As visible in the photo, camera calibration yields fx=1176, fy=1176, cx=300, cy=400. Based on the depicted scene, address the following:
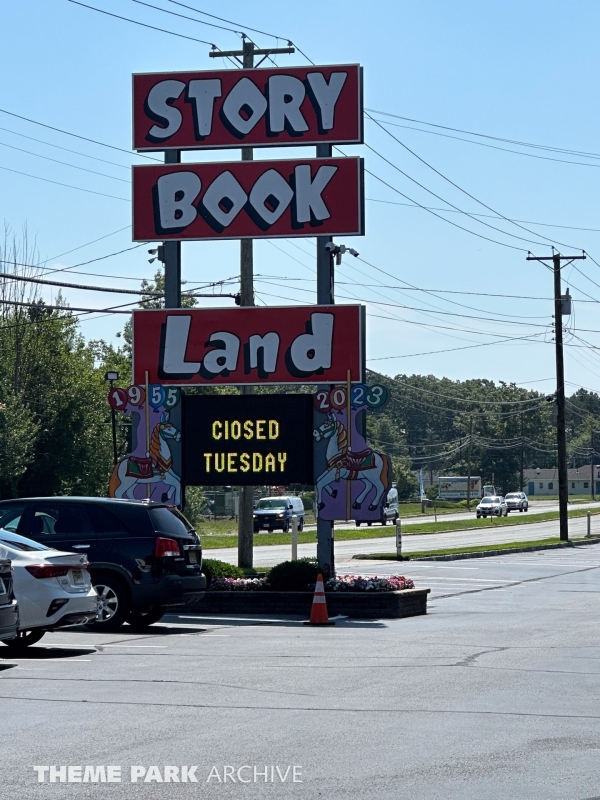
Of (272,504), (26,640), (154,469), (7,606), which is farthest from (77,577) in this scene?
(272,504)

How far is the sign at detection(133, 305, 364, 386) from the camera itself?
21359 millimetres

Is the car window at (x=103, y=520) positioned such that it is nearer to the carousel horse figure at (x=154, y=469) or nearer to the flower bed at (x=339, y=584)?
the flower bed at (x=339, y=584)

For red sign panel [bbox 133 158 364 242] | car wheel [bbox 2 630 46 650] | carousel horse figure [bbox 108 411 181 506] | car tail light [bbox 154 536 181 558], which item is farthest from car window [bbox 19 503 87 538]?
red sign panel [bbox 133 158 364 242]

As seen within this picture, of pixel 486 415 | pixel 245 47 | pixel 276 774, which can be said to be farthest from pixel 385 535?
pixel 486 415

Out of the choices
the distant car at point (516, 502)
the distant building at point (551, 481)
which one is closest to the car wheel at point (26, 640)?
the distant car at point (516, 502)

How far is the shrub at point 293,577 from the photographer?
20.3 meters

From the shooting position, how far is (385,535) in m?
56.2

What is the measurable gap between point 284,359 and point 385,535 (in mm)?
35698

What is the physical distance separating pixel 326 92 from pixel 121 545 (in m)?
9.92

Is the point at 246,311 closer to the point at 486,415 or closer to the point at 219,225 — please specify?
the point at 219,225

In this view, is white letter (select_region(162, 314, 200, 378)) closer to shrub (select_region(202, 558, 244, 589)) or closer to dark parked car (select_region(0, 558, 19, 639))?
shrub (select_region(202, 558, 244, 589))

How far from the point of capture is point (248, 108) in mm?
22250

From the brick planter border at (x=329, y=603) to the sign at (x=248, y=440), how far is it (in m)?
2.09

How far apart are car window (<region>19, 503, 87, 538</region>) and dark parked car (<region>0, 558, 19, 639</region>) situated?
4.70 metres
